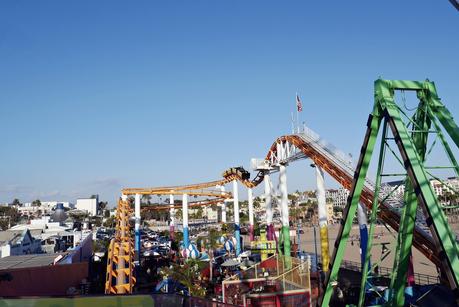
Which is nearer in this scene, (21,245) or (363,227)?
(363,227)

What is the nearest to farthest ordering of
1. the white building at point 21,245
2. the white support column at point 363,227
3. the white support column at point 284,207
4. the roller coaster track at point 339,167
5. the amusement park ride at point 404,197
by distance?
the amusement park ride at point 404,197, the roller coaster track at point 339,167, the white support column at point 363,227, the white support column at point 284,207, the white building at point 21,245

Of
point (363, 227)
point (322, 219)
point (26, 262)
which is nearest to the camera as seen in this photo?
point (363, 227)

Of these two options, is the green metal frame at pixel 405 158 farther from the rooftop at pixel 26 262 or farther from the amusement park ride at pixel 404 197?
the rooftop at pixel 26 262

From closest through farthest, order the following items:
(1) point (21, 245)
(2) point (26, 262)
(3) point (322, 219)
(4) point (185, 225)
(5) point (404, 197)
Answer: (5) point (404, 197)
(3) point (322, 219)
(2) point (26, 262)
(1) point (21, 245)
(4) point (185, 225)

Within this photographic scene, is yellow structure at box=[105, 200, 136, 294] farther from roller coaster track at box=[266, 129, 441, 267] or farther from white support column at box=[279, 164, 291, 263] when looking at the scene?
white support column at box=[279, 164, 291, 263]

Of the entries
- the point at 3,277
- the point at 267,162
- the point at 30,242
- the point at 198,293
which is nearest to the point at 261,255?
the point at 267,162

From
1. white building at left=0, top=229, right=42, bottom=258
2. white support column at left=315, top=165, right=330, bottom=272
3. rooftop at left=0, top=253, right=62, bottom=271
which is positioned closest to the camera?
rooftop at left=0, top=253, right=62, bottom=271

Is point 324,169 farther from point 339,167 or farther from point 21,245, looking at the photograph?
point 21,245

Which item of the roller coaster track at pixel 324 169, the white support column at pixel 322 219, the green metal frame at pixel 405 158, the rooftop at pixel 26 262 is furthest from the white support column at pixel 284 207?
the green metal frame at pixel 405 158

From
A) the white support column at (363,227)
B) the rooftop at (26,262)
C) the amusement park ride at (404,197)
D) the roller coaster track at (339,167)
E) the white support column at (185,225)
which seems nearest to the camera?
the amusement park ride at (404,197)

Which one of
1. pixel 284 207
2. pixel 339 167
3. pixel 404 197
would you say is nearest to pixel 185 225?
pixel 284 207

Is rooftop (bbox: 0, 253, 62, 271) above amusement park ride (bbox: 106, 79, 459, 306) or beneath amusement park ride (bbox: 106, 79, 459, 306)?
beneath

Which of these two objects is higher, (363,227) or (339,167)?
(339,167)

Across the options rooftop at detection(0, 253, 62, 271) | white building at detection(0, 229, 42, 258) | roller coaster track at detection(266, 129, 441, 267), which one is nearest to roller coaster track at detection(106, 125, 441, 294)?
roller coaster track at detection(266, 129, 441, 267)
